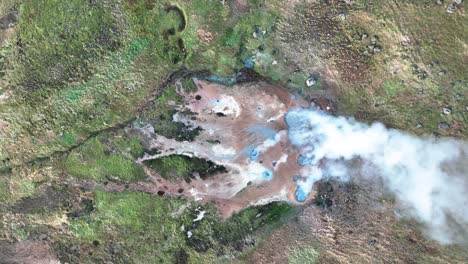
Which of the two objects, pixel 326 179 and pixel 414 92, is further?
pixel 326 179

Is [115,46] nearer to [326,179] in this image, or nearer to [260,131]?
[260,131]

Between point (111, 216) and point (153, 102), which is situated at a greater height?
point (153, 102)

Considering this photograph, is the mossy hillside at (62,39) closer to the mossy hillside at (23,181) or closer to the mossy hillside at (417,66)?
the mossy hillside at (23,181)

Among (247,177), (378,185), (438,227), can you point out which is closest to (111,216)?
(247,177)

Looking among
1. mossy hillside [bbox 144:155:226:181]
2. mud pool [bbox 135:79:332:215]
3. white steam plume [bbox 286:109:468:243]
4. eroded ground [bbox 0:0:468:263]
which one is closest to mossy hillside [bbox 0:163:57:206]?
eroded ground [bbox 0:0:468:263]

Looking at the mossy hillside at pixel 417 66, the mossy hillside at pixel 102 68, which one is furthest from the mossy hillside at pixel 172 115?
the mossy hillside at pixel 417 66
